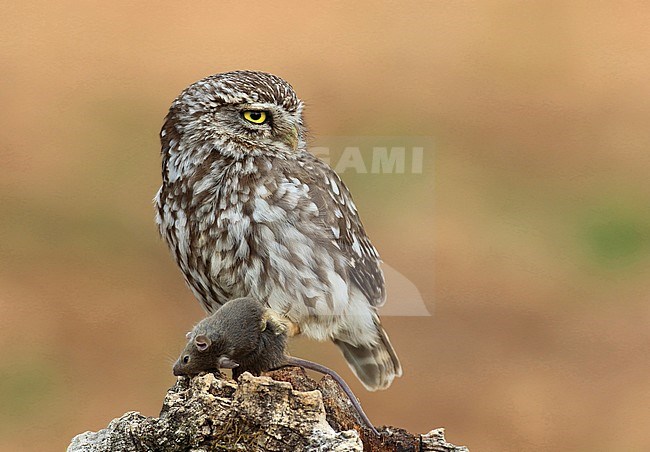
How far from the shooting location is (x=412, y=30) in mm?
2832

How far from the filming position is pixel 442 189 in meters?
2.52

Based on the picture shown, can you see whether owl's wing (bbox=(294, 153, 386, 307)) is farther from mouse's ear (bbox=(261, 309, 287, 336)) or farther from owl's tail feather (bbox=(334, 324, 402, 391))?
mouse's ear (bbox=(261, 309, 287, 336))

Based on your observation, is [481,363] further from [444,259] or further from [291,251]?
[291,251]

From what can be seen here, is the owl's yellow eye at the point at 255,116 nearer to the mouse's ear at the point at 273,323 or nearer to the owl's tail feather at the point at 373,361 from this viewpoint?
the mouse's ear at the point at 273,323

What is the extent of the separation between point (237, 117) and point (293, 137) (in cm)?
13

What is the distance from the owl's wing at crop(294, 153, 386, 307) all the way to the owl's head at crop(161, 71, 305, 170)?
0.12 m

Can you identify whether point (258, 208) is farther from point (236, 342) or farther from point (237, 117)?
point (236, 342)

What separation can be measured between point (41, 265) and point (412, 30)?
130 cm

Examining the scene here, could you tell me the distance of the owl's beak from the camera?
1.93 m

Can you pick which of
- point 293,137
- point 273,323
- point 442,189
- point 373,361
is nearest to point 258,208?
point 293,137

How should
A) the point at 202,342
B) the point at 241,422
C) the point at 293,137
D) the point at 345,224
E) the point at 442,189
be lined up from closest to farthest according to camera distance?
1. the point at 241,422
2. the point at 202,342
3. the point at 293,137
4. the point at 345,224
5. the point at 442,189

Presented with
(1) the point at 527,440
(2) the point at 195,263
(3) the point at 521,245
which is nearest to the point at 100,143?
(2) the point at 195,263

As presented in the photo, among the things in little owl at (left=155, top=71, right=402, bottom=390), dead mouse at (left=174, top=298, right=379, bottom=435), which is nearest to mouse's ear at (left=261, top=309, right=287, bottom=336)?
dead mouse at (left=174, top=298, right=379, bottom=435)

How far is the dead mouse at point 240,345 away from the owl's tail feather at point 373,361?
388 millimetres
